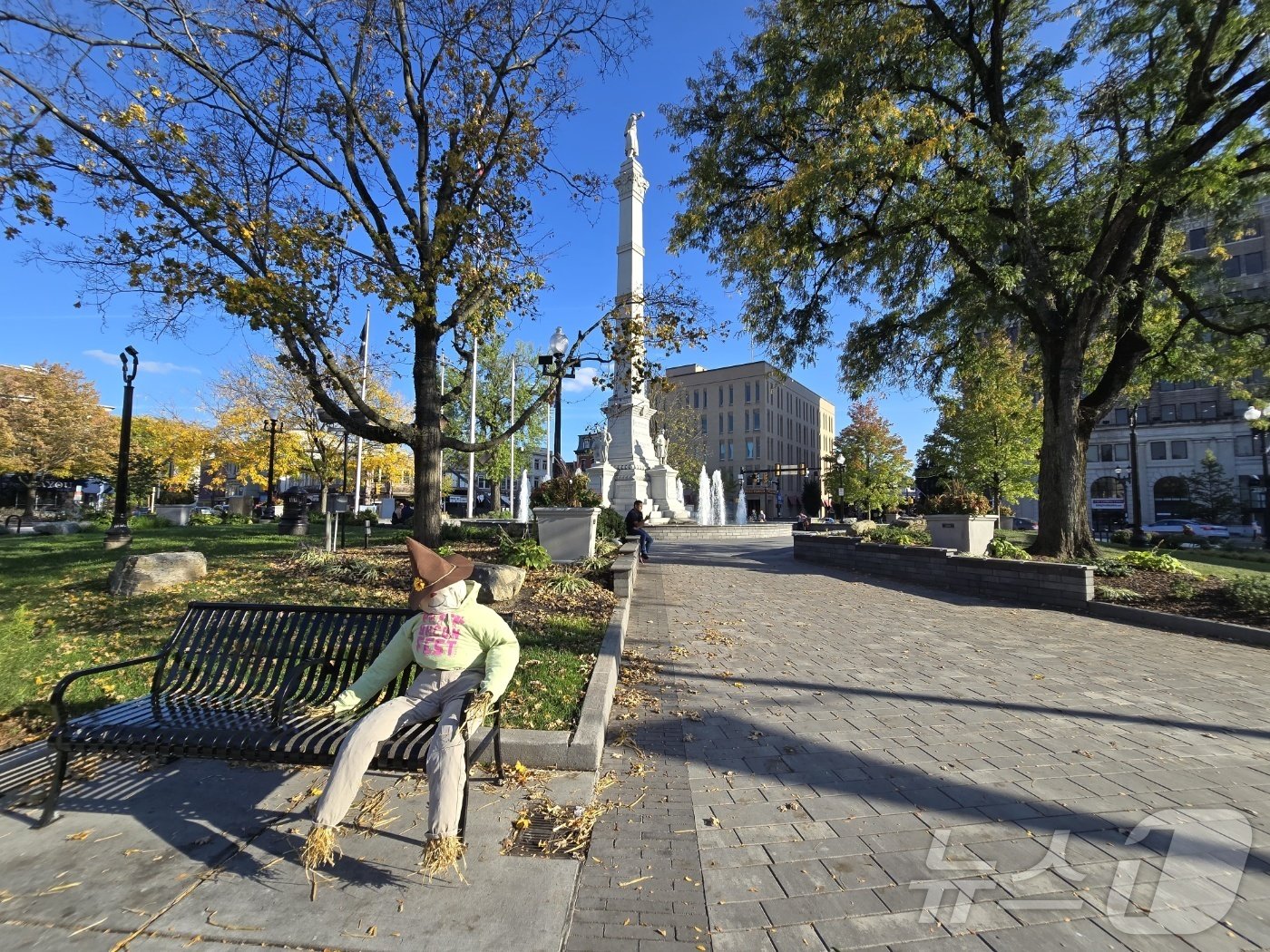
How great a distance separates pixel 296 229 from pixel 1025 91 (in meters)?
13.7

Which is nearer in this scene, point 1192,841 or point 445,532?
point 1192,841

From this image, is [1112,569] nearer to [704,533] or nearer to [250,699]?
[250,699]

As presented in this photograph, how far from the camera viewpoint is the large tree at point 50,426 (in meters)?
29.6

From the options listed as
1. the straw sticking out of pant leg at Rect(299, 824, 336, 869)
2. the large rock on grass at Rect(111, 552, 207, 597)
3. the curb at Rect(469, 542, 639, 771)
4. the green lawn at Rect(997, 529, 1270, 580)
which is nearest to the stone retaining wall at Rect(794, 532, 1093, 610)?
the green lawn at Rect(997, 529, 1270, 580)

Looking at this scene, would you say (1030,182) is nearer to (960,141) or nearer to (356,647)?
(960,141)

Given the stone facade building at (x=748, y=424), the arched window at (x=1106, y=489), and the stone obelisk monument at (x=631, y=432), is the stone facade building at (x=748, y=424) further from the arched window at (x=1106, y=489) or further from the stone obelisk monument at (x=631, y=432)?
the stone obelisk monument at (x=631, y=432)

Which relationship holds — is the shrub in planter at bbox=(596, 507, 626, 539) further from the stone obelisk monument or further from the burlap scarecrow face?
the burlap scarecrow face

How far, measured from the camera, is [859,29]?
36.1 feet

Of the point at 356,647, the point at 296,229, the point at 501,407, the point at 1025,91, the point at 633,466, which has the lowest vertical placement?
the point at 356,647

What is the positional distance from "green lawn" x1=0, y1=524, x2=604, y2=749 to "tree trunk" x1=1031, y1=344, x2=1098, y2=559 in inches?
365

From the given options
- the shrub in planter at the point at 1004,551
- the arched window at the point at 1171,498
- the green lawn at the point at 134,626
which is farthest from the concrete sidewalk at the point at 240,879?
the arched window at the point at 1171,498

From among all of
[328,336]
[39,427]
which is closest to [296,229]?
[328,336]

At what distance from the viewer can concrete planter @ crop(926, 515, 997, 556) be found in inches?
499

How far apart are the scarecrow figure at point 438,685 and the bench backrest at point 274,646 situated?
17.9 inches
